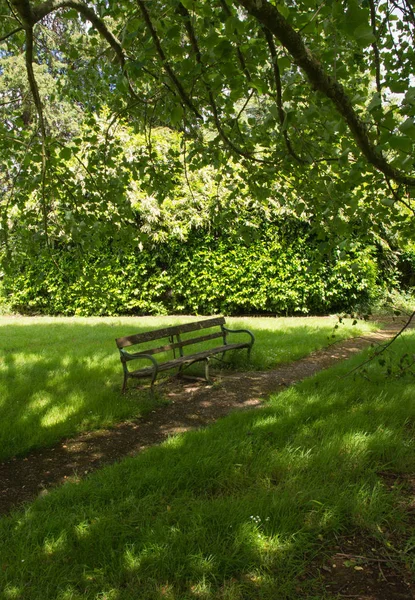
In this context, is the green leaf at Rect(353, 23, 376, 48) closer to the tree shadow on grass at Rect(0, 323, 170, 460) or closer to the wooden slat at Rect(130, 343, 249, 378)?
the tree shadow on grass at Rect(0, 323, 170, 460)

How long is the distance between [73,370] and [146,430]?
183cm

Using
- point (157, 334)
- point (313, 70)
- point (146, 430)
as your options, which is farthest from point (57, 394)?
point (313, 70)

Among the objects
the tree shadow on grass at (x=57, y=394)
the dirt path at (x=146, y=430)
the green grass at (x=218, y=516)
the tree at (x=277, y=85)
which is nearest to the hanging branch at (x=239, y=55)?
the tree at (x=277, y=85)

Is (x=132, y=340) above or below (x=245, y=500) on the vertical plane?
above

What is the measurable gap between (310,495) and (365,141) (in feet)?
7.22

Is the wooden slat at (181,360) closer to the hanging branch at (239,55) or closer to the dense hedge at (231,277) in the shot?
the hanging branch at (239,55)

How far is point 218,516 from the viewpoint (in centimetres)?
272

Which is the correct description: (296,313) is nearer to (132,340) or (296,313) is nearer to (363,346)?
(363,346)

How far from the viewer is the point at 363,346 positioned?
8219mm

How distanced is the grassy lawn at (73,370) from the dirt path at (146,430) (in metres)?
0.19

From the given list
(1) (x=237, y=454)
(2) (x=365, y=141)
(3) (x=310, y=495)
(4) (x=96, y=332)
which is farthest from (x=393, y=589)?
(4) (x=96, y=332)

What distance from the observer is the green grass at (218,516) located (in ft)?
7.45

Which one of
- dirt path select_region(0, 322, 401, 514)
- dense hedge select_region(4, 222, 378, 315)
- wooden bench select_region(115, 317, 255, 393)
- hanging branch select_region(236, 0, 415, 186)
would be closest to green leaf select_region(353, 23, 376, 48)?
hanging branch select_region(236, 0, 415, 186)

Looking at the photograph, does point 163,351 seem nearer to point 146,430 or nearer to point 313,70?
point 146,430
